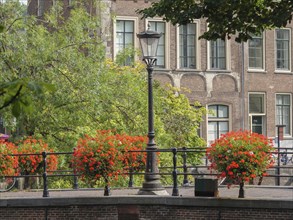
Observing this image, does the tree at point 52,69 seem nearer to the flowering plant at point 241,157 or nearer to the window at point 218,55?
the flowering plant at point 241,157

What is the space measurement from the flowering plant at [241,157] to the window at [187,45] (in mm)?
17771

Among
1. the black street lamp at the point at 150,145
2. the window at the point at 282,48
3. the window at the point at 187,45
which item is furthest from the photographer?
the window at the point at 282,48

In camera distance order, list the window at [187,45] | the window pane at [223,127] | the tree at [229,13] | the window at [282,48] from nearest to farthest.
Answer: the tree at [229,13]
the window at [187,45]
the window pane at [223,127]
the window at [282,48]

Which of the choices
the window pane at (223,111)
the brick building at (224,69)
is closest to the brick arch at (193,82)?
the brick building at (224,69)

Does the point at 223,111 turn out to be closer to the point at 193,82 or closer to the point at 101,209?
the point at 193,82

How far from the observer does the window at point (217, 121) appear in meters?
34.0

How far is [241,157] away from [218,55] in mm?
19332

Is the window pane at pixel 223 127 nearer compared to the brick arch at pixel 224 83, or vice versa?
the window pane at pixel 223 127

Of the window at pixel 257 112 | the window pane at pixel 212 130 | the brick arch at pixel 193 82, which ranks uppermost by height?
the brick arch at pixel 193 82

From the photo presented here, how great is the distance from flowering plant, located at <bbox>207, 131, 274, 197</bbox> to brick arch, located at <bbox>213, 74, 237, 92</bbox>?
18.8 metres

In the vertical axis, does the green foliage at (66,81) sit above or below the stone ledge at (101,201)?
above

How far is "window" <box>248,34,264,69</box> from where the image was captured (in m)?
34.7

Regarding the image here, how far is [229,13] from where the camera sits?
17250 mm

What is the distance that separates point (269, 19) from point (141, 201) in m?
3.98
